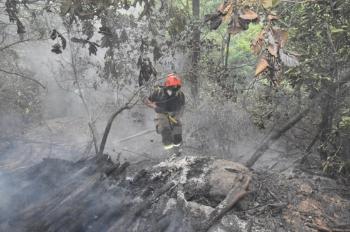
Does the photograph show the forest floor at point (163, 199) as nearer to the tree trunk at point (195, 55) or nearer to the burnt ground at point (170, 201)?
the burnt ground at point (170, 201)

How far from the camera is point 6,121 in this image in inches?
460

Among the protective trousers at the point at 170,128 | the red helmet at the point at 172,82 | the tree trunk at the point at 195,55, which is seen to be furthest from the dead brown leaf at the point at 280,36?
the tree trunk at the point at 195,55

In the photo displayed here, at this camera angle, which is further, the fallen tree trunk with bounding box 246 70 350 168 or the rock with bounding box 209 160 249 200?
the fallen tree trunk with bounding box 246 70 350 168

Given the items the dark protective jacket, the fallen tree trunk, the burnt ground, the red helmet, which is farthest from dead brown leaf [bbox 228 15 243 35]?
the dark protective jacket

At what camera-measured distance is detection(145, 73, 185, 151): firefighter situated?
337 inches

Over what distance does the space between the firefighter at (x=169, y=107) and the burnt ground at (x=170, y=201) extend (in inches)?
108

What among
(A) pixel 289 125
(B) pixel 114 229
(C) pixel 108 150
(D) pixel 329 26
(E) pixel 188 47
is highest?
(D) pixel 329 26

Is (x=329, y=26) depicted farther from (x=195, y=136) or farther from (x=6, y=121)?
(x=6, y=121)

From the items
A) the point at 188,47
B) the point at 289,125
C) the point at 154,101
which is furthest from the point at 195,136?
the point at 289,125

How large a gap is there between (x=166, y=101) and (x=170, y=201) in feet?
12.7

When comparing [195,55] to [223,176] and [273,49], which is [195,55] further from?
[273,49]

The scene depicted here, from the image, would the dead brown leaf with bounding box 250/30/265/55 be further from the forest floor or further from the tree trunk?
the tree trunk

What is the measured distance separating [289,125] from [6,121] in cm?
830

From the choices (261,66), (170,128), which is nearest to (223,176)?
(261,66)
